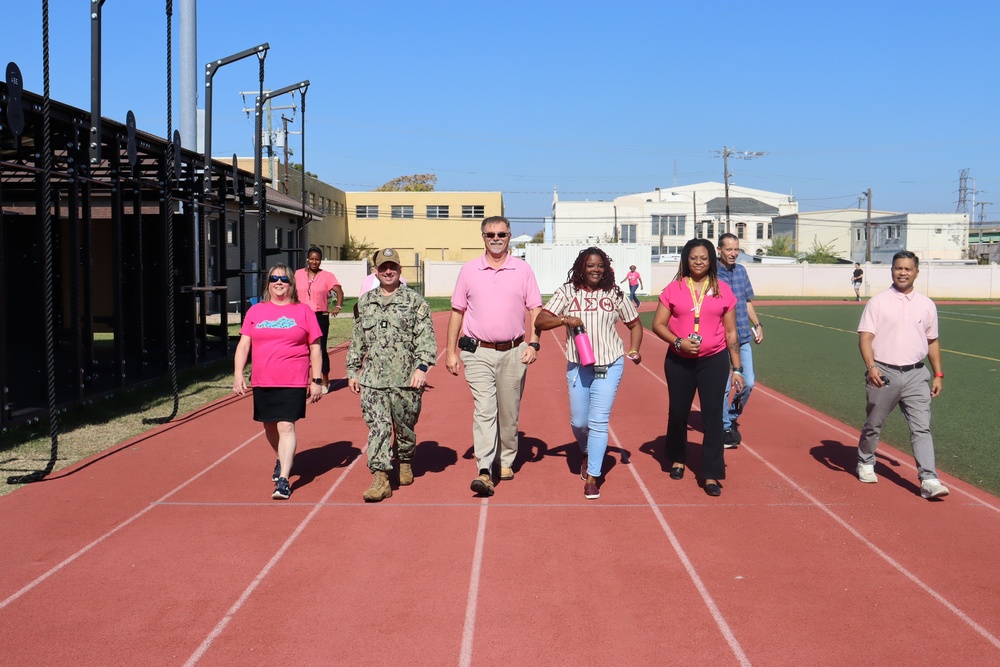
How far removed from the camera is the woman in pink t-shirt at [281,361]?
22.7 feet

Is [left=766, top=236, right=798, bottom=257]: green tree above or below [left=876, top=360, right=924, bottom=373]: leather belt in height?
above

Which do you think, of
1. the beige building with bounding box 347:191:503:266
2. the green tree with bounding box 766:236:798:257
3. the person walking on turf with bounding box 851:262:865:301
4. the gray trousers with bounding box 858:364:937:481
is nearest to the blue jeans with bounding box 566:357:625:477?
the gray trousers with bounding box 858:364:937:481

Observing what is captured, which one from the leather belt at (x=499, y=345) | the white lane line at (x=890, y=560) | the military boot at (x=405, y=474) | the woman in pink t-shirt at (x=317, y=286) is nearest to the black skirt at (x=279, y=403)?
the military boot at (x=405, y=474)

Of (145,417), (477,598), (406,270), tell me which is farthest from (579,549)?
(406,270)

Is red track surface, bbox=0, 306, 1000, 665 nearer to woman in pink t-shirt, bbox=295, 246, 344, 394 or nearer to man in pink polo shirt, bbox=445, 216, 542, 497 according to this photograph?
man in pink polo shirt, bbox=445, 216, 542, 497

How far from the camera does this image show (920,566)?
5383 millimetres

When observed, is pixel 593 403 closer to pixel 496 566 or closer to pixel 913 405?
pixel 496 566

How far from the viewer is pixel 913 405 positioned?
7.04m

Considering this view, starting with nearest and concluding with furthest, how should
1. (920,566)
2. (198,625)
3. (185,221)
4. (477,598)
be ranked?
(198,625) → (477,598) → (920,566) → (185,221)

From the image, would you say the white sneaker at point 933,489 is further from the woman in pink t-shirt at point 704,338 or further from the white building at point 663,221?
the white building at point 663,221

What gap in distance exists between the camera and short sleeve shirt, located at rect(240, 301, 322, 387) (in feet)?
22.7

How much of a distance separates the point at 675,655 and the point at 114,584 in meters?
3.08

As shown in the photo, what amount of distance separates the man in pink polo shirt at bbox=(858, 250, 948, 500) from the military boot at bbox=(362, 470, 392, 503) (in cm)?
375

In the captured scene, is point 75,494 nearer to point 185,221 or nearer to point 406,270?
point 185,221
